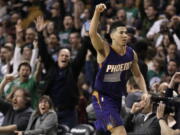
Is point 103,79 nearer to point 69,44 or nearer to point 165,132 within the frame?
point 165,132

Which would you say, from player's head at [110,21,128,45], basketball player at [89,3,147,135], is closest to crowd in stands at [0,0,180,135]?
basketball player at [89,3,147,135]

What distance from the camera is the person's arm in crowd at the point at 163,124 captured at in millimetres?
8555

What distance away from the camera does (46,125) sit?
33.4 feet

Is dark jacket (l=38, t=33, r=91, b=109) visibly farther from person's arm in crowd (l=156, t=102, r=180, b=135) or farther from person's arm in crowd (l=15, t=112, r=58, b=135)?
person's arm in crowd (l=156, t=102, r=180, b=135)

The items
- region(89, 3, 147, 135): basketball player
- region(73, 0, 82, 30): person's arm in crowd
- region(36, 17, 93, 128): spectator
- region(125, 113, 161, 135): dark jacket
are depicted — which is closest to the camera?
region(89, 3, 147, 135): basketball player

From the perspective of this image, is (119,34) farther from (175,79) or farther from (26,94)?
(26,94)

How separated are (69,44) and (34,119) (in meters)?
4.23

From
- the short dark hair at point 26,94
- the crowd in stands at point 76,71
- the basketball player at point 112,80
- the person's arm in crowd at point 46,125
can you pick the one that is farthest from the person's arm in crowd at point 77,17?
the basketball player at point 112,80

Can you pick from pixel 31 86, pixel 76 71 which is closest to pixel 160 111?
pixel 76 71

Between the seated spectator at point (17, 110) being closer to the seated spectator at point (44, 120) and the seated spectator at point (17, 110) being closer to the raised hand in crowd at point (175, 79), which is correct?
the seated spectator at point (44, 120)

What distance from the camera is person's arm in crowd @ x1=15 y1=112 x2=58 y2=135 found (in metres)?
10.1

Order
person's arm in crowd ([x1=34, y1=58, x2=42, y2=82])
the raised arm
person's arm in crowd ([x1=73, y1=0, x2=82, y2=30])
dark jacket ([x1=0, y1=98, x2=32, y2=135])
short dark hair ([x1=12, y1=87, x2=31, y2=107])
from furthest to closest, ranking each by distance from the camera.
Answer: person's arm in crowd ([x1=73, y1=0, x2=82, y2=30]), person's arm in crowd ([x1=34, y1=58, x2=42, y2=82]), short dark hair ([x1=12, y1=87, x2=31, y2=107]), dark jacket ([x1=0, y1=98, x2=32, y2=135]), the raised arm

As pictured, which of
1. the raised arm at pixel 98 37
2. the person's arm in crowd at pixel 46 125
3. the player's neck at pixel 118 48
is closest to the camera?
the raised arm at pixel 98 37

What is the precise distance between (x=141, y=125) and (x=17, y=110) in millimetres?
2402
